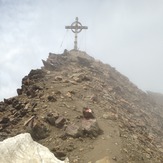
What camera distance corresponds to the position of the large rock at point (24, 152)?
46.4 feet

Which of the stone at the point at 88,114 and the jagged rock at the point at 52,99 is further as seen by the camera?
the jagged rock at the point at 52,99

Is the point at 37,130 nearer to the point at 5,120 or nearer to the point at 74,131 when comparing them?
the point at 74,131

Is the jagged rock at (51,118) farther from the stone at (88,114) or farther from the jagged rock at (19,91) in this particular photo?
the jagged rock at (19,91)

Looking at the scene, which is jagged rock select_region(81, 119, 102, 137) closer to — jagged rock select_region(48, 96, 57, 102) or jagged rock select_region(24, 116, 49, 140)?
jagged rock select_region(24, 116, 49, 140)

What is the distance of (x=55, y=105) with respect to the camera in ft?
65.1

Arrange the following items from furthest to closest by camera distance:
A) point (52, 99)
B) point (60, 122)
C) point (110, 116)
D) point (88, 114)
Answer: point (52, 99), point (110, 116), point (88, 114), point (60, 122)

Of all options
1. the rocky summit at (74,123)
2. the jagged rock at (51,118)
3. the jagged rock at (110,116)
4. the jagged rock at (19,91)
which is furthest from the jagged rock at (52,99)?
the jagged rock at (19,91)

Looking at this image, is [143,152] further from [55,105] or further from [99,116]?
[55,105]

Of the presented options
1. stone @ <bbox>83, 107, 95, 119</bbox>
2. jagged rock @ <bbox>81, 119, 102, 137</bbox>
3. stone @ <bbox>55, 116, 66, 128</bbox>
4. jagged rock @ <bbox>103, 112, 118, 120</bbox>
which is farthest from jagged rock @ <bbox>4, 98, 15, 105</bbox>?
jagged rock @ <bbox>103, 112, 118, 120</bbox>

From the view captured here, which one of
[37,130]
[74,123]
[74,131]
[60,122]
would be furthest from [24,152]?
[74,123]

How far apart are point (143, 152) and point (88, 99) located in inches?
250

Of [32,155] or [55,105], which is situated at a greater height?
[55,105]

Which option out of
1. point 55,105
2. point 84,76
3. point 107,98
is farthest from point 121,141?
point 84,76

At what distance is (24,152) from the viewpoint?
48.2 feet
